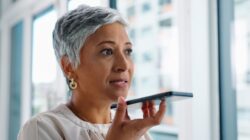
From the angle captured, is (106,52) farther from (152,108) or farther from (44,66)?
(44,66)

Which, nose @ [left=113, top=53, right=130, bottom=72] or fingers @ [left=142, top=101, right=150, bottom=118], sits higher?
nose @ [left=113, top=53, right=130, bottom=72]

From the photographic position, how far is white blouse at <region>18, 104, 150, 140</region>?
992 mm

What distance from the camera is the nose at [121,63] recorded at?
102 cm

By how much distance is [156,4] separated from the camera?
8.64ft

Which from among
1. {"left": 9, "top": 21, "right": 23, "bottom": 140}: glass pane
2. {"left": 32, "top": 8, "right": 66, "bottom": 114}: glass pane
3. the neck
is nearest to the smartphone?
the neck

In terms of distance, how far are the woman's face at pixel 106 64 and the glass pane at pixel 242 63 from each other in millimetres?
560

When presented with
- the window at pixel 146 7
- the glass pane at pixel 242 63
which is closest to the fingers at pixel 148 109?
the glass pane at pixel 242 63

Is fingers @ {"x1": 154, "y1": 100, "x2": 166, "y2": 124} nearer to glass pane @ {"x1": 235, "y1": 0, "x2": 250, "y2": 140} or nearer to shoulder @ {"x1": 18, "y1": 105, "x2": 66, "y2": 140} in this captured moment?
shoulder @ {"x1": 18, "y1": 105, "x2": 66, "y2": 140}

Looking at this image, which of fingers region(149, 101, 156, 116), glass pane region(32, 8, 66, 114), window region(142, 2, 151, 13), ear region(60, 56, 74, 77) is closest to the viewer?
fingers region(149, 101, 156, 116)

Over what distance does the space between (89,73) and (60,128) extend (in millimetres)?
175

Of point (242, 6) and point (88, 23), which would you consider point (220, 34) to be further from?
point (88, 23)

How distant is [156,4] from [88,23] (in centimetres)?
164

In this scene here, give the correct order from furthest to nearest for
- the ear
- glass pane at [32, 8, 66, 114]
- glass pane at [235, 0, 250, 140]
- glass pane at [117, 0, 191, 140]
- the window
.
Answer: glass pane at [32, 8, 66, 114]
the window
glass pane at [117, 0, 191, 140]
glass pane at [235, 0, 250, 140]
the ear

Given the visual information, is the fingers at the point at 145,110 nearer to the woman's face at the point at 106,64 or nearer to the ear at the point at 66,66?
the woman's face at the point at 106,64
